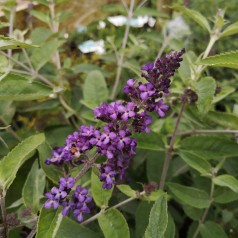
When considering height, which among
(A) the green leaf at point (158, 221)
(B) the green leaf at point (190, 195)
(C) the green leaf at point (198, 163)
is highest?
(A) the green leaf at point (158, 221)

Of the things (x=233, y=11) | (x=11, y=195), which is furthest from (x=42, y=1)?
(x=233, y=11)

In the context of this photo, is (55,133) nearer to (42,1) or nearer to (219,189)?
(42,1)

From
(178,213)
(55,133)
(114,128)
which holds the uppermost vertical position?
(114,128)

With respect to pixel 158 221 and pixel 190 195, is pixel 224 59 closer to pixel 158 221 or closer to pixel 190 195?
pixel 158 221

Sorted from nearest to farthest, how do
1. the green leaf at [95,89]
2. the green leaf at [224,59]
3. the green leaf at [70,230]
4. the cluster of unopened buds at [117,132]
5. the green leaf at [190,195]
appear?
the green leaf at [224,59] < the cluster of unopened buds at [117,132] < the green leaf at [70,230] < the green leaf at [190,195] < the green leaf at [95,89]

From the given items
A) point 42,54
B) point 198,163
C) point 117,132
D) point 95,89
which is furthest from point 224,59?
point 42,54

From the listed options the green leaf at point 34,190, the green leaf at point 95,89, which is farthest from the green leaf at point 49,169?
the green leaf at point 95,89

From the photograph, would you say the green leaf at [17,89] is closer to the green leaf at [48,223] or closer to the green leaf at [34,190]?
the green leaf at [34,190]
